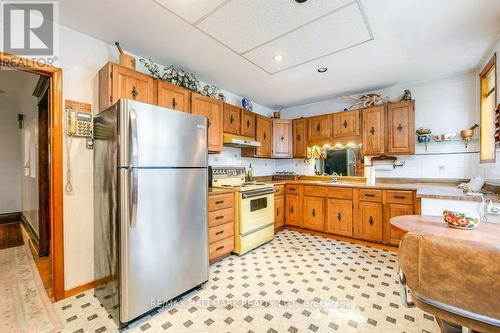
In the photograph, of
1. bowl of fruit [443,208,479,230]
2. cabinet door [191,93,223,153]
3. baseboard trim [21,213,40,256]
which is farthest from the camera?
baseboard trim [21,213,40,256]

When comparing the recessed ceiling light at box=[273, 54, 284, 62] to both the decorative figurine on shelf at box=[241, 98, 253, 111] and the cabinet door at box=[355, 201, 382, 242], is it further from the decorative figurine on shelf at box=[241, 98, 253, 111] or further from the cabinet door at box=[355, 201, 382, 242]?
the cabinet door at box=[355, 201, 382, 242]

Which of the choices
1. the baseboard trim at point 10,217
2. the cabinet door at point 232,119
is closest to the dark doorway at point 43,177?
the cabinet door at point 232,119

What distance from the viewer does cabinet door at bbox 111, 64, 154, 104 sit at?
6.97ft

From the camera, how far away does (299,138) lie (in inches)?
177

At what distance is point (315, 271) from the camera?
254cm

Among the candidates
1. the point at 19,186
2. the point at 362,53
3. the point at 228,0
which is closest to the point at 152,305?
the point at 228,0

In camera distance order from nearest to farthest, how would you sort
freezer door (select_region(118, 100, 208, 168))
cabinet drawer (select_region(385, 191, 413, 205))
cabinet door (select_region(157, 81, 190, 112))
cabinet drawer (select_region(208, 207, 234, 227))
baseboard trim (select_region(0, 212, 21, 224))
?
1. freezer door (select_region(118, 100, 208, 168))
2. cabinet door (select_region(157, 81, 190, 112))
3. cabinet drawer (select_region(208, 207, 234, 227))
4. cabinet drawer (select_region(385, 191, 413, 205))
5. baseboard trim (select_region(0, 212, 21, 224))

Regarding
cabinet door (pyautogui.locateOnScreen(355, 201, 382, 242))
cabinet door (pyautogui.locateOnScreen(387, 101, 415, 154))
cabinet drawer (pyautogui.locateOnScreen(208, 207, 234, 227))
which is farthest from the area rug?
cabinet door (pyautogui.locateOnScreen(387, 101, 415, 154))

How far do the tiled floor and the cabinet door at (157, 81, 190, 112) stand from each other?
2035 millimetres

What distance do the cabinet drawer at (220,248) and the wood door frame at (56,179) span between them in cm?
144

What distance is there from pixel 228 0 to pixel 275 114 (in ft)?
10.1

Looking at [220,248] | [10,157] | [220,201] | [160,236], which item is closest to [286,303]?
[220,248]

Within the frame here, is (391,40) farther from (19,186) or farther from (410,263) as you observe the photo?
(19,186)

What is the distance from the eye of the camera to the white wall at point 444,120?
3115 mm
